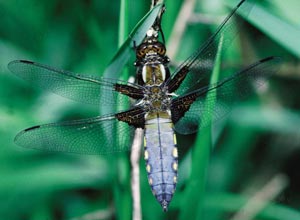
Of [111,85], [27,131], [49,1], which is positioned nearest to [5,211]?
[27,131]

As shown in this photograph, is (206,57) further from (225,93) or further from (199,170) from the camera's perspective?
(199,170)

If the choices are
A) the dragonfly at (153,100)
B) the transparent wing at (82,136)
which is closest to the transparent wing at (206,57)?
the dragonfly at (153,100)

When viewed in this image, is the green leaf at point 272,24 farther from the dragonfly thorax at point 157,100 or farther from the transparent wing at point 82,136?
the transparent wing at point 82,136

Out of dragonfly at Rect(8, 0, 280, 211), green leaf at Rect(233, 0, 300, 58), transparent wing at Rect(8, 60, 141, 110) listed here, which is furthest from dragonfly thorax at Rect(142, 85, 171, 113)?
green leaf at Rect(233, 0, 300, 58)

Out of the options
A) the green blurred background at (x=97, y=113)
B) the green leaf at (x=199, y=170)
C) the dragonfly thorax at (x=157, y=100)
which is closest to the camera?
the green leaf at (x=199, y=170)

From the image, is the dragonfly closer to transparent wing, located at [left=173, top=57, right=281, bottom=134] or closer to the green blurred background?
transparent wing, located at [left=173, top=57, right=281, bottom=134]

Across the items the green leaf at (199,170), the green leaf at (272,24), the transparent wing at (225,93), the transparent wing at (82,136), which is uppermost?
the green leaf at (272,24)

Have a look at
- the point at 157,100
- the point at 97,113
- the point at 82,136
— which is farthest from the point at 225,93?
the point at 97,113
